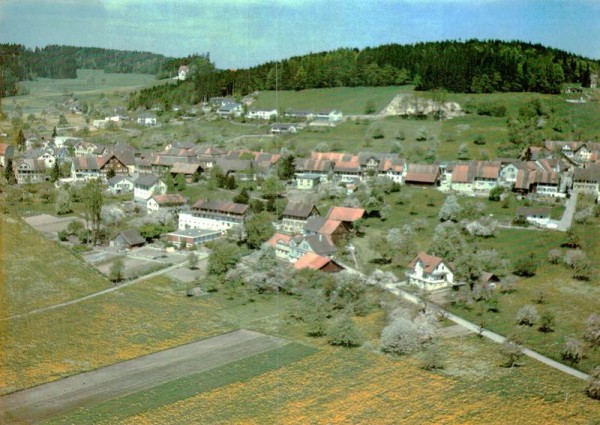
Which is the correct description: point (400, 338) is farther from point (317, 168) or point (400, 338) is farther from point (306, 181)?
point (317, 168)

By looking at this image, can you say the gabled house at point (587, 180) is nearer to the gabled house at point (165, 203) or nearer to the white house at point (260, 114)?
the gabled house at point (165, 203)

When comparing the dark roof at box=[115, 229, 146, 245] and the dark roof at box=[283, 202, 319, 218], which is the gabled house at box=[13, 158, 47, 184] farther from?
the dark roof at box=[283, 202, 319, 218]

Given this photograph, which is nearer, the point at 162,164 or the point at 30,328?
the point at 30,328

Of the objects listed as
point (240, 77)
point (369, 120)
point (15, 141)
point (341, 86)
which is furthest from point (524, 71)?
point (15, 141)

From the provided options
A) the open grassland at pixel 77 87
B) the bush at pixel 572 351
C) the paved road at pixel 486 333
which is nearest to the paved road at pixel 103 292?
the paved road at pixel 486 333

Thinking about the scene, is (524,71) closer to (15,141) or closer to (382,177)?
(382,177)
